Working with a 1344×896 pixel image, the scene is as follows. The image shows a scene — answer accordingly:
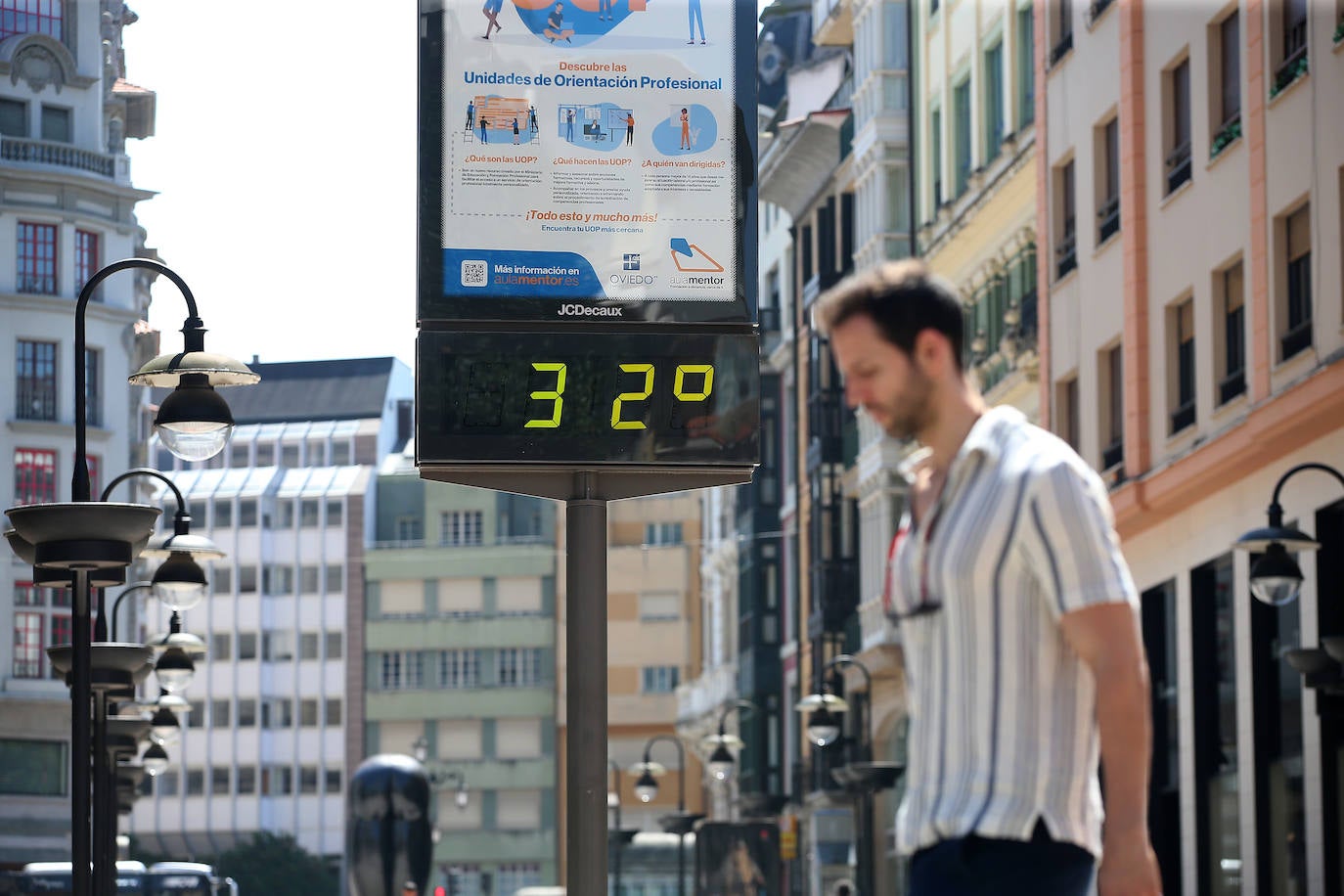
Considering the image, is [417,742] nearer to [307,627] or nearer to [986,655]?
[307,627]

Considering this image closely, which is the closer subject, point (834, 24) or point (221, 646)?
point (834, 24)

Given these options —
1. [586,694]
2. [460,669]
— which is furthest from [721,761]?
[460,669]

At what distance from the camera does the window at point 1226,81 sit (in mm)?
30047

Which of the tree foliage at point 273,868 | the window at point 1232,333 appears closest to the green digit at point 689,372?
the window at point 1232,333

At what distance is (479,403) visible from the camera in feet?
46.6

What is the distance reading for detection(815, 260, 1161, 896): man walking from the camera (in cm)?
503

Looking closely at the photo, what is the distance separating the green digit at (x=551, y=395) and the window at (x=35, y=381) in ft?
206

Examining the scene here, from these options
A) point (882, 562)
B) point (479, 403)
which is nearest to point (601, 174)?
point (479, 403)

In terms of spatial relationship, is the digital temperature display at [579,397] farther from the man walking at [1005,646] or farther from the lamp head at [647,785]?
the lamp head at [647,785]

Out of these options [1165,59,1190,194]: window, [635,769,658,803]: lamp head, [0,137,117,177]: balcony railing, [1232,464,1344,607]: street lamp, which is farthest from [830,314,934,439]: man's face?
[0,137,117,177]: balcony railing

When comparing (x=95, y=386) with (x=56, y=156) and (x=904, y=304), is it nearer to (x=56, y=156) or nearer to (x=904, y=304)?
(x=56, y=156)

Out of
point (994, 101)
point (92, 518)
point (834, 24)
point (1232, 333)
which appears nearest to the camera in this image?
point (92, 518)

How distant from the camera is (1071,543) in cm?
505

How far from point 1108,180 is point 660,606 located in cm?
7970
